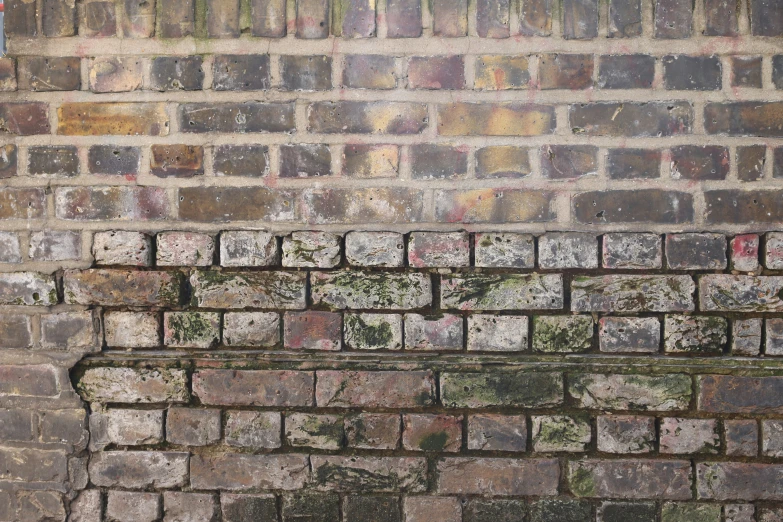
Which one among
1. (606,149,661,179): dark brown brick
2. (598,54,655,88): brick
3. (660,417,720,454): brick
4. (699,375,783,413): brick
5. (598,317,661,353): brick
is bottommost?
(660,417,720,454): brick

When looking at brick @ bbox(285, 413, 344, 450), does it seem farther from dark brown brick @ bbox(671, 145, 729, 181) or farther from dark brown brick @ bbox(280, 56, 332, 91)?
dark brown brick @ bbox(671, 145, 729, 181)

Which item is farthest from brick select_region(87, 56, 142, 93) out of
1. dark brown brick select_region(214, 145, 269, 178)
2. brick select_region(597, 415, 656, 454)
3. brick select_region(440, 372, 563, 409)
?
brick select_region(597, 415, 656, 454)

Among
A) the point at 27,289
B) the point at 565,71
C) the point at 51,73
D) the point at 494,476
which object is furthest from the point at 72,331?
the point at 565,71

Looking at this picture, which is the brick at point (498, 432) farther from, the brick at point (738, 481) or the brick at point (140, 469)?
A: the brick at point (140, 469)

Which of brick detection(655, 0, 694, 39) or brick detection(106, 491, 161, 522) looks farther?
brick detection(106, 491, 161, 522)

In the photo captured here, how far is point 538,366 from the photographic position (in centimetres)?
138

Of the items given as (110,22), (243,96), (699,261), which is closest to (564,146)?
(699,261)

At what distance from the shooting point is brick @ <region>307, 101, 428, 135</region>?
4.48 feet

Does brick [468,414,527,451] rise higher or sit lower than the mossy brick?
lower

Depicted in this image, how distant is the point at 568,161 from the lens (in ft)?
4.44

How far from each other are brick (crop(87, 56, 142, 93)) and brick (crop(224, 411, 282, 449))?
2.82 ft

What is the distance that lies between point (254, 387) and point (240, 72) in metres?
0.78

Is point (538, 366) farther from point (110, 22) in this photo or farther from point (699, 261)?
point (110, 22)

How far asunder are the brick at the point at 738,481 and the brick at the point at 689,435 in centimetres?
5
